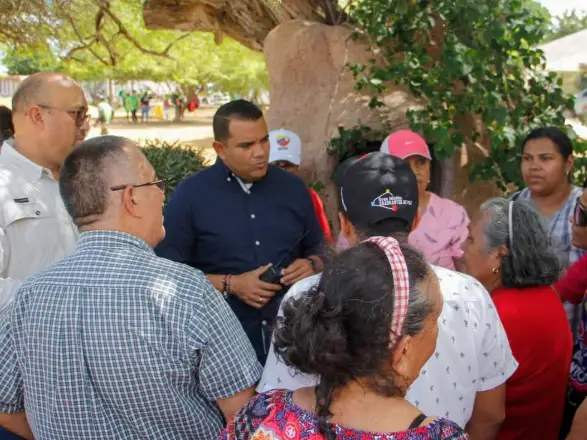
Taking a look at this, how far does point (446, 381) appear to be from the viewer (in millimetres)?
1906

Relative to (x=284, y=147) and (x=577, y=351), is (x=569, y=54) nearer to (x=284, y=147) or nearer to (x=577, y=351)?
(x=284, y=147)

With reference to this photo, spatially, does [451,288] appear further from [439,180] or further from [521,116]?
[439,180]

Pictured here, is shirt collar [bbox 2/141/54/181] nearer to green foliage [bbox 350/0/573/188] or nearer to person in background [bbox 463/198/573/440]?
person in background [bbox 463/198/573/440]

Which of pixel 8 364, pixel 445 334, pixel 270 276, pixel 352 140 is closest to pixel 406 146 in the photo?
pixel 270 276

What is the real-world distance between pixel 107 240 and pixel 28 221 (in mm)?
993

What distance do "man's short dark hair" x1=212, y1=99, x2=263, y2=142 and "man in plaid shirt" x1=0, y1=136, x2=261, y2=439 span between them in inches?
55.9

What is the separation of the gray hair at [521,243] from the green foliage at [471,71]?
2.41m

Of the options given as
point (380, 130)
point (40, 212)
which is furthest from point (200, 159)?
point (40, 212)

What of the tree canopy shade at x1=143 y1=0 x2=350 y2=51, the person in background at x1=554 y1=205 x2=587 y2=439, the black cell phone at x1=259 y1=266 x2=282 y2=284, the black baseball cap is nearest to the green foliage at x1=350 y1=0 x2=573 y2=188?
the tree canopy shade at x1=143 y1=0 x2=350 y2=51

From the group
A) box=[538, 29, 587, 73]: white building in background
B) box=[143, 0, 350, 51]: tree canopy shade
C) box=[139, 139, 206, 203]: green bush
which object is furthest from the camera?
box=[139, 139, 206, 203]: green bush

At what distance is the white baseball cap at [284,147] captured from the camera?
15.0 feet

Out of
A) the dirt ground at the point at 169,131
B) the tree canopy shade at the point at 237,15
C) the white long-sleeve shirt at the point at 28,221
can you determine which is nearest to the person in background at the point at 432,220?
the white long-sleeve shirt at the point at 28,221

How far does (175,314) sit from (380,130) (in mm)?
4403

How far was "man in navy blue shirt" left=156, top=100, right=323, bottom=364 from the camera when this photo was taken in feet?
10.0
